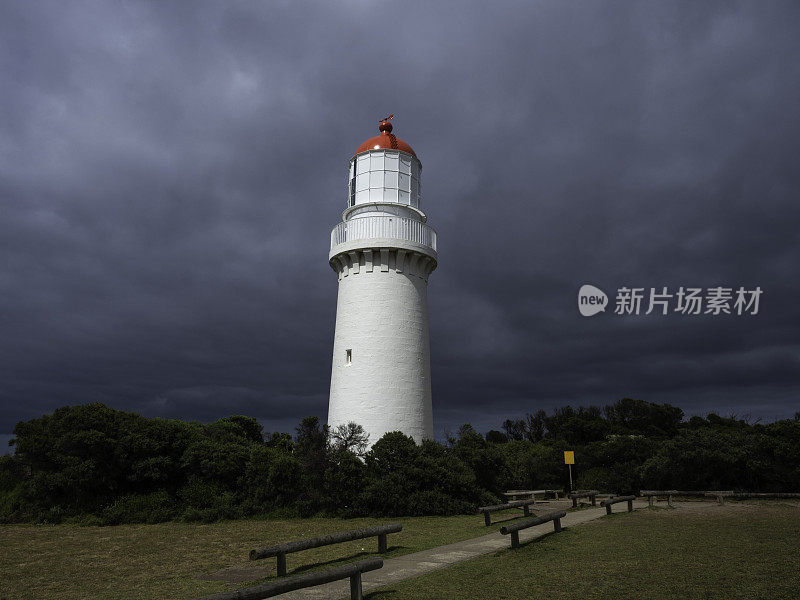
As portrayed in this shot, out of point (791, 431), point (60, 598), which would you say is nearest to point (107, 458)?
point (60, 598)

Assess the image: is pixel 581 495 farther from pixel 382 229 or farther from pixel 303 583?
pixel 303 583

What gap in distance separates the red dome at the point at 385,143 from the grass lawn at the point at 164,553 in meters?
14.7

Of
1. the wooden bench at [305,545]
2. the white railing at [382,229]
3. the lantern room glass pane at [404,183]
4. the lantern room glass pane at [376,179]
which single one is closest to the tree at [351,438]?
the white railing at [382,229]

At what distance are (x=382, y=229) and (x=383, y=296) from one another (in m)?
2.74

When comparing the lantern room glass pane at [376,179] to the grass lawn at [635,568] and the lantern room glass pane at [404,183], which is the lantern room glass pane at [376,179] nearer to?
the lantern room glass pane at [404,183]

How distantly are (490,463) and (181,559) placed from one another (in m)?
12.2

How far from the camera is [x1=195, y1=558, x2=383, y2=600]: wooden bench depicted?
5.96 m

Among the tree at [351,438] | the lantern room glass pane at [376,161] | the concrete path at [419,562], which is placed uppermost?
the lantern room glass pane at [376,161]

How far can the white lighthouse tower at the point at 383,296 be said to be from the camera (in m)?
20.4

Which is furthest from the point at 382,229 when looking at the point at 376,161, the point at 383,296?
the point at 376,161

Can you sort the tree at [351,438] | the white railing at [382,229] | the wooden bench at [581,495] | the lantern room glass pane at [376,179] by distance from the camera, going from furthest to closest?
the lantern room glass pane at [376,179]
the white railing at [382,229]
the wooden bench at [581,495]
the tree at [351,438]

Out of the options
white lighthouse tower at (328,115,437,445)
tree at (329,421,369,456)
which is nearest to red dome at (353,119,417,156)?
white lighthouse tower at (328,115,437,445)

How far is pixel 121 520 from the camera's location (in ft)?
57.6

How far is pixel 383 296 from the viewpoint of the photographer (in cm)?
2133
